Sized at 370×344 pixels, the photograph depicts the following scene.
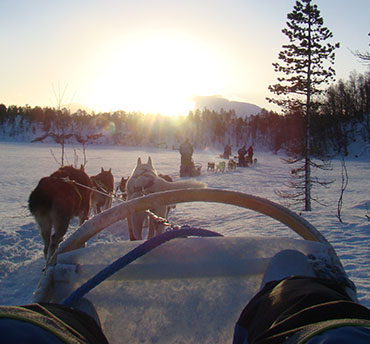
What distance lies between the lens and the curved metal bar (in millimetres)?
1261

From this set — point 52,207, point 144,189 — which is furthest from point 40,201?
point 144,189

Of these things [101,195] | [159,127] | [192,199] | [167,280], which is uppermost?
[159,127]

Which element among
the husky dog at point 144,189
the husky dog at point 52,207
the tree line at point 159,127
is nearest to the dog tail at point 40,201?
the husky dog at point 52,207

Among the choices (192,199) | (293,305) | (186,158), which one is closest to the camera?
(293,305)

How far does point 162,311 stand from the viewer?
3.47ft

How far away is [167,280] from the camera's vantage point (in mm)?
1113

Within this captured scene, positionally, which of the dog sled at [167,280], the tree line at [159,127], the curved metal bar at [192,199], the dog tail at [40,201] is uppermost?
the tree line at [159,127]

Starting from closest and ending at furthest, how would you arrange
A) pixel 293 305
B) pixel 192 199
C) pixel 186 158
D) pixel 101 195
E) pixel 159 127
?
pixel 293 305, pixel 192 199, pixel 101 195, pixel 186 158, pixel 159 127

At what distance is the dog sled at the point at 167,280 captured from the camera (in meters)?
1.01

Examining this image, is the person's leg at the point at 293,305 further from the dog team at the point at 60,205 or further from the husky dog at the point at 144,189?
the husky dog at the point at 144,189

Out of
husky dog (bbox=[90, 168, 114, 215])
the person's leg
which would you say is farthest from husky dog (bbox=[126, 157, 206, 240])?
the person's leg

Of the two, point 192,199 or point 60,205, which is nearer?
point 192,199

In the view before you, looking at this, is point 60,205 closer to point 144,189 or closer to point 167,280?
point 144,189

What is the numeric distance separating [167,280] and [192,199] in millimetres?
438
